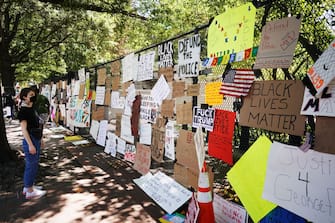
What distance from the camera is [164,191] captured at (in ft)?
15.0

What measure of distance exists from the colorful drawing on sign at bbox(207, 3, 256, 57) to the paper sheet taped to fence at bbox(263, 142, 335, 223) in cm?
114

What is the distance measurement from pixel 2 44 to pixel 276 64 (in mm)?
19442

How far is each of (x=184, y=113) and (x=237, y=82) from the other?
3.93 ft

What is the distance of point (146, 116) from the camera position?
542 centimetres

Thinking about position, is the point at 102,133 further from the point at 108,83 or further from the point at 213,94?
the point at 213,94

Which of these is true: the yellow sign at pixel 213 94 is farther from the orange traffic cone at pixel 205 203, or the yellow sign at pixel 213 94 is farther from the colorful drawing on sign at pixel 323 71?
the colorful drawing on sign at pixel 323 71

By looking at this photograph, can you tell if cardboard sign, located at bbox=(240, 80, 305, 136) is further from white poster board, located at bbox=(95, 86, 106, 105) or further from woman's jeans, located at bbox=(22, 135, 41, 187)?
white poster board, located at bbox=(95, 86, 106, 105)

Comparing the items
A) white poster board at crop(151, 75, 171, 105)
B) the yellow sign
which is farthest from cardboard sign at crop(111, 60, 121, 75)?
the yellow sign

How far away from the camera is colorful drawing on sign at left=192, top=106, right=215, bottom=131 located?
3.65 meters

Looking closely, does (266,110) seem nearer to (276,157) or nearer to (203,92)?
(276,157)

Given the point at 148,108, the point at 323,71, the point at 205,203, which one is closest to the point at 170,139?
the point at 148,108

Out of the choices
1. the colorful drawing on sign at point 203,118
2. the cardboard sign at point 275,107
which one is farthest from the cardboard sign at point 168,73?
the cardboard sign at point 275,107

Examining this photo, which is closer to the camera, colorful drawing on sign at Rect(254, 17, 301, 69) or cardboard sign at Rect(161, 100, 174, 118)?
colorful drawing on sign at Rect(254, 17, 301, 69)

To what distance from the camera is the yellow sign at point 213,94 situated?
11.6ft
